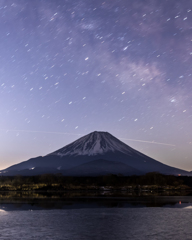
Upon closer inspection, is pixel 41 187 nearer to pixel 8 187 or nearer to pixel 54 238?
pixel 8 187

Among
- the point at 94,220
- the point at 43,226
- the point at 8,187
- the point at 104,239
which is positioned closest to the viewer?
the point at 104,239

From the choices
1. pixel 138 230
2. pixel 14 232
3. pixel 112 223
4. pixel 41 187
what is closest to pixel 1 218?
pixel 14 232

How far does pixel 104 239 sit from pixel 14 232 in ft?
26.2

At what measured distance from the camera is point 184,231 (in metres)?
28.6

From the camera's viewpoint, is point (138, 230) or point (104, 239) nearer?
point (104, 239)

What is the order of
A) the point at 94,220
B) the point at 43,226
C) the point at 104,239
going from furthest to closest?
the point at 94,220, the point at 43,226, the point at 104,239

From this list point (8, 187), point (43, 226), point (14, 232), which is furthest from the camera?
point (8, 187)

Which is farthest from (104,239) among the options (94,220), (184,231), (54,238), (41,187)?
(41,187)

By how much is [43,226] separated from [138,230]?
896cm

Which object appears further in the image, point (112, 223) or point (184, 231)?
point (112, 223)

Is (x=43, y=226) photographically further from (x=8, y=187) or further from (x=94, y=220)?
(x=8, y=187)

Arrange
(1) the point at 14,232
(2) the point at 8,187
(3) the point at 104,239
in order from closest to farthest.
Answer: (3) the point at 104,239 < (1) the point at 14,232 < (2) the point at 8,187

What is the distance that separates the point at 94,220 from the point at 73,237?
1008 cm

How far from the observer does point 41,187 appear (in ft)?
644
